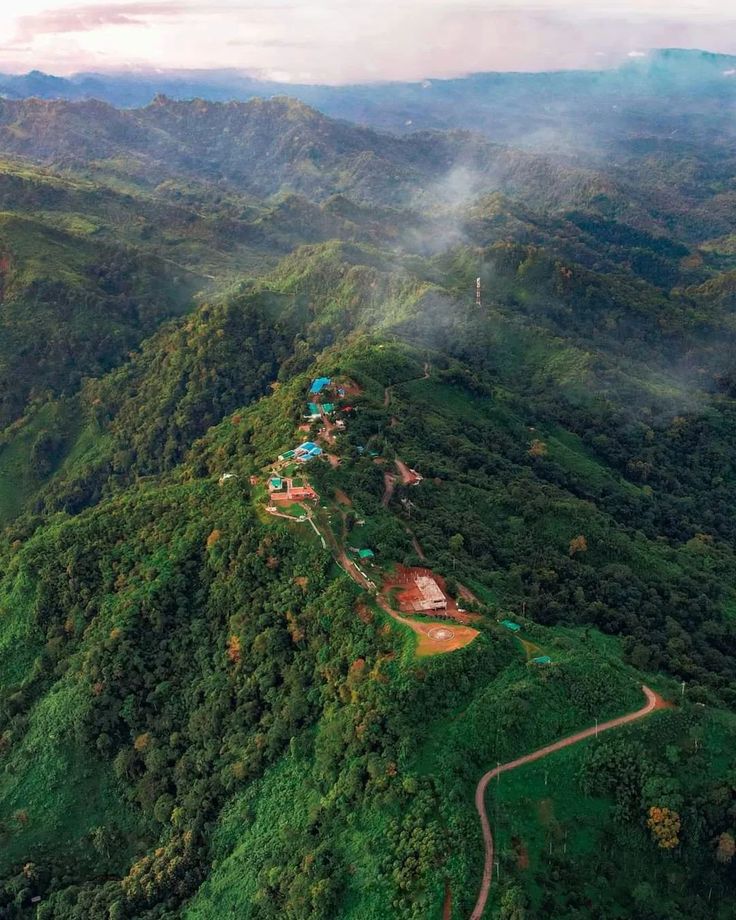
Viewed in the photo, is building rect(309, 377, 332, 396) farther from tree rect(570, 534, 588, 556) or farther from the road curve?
the road curve

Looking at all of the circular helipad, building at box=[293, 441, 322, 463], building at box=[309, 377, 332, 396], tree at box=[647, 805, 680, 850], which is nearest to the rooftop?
building at box=[309, 377, 332, 396]

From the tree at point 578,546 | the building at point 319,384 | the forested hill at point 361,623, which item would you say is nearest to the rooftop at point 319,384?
the building at point 319,384

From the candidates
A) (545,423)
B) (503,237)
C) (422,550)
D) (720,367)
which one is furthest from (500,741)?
(503,237)

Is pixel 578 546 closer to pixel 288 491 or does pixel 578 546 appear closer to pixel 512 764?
pixel 288 491

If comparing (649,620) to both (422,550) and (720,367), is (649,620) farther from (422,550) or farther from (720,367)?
(720,367)

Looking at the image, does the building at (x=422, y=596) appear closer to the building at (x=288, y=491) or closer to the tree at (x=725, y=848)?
the building at (x=288, y=491)

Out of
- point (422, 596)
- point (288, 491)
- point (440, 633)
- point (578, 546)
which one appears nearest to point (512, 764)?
point (440, 633)

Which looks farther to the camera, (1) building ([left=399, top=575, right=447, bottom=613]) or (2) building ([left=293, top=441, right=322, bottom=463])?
(2) building ([left=293, top=441, right=322, bottom=463])

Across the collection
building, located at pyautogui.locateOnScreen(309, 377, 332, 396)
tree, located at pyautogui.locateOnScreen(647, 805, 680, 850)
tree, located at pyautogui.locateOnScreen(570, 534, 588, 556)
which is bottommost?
tree, located at pyautogui.locateOnScreen(570, 534, 588, 556)
